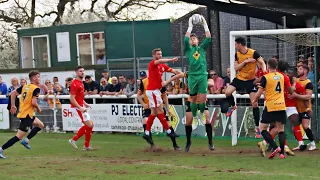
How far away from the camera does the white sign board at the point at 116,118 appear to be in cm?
2081

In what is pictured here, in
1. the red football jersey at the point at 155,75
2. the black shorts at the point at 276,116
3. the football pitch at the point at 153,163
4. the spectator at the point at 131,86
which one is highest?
the red football jersey at the point at 155,75

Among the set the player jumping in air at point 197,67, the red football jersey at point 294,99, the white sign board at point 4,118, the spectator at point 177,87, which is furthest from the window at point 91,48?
the red football jersey at point 294,99

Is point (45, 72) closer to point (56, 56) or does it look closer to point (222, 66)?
point (56, 56)

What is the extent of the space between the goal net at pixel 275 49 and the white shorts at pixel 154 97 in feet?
6.14

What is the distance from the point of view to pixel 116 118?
70.6ft

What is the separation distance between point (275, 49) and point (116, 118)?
18.8 feet

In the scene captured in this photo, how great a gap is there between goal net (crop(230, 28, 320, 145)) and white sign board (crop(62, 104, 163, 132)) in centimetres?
310

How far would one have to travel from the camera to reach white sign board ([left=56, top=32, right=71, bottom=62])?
31.1 metres

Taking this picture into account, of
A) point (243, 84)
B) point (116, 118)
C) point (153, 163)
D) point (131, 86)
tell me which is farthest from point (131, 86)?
point (153, 163)

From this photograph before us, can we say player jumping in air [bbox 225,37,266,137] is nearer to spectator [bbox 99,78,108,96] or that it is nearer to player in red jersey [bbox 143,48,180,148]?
player in red jersey [bbox 143,48,180,148]

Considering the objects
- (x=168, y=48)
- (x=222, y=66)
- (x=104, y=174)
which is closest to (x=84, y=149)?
(x=104, y=174)

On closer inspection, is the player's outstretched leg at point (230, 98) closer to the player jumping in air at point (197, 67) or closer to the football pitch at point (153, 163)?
the player jumping in air at point (197, 67)

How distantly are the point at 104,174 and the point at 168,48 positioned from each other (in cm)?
1736

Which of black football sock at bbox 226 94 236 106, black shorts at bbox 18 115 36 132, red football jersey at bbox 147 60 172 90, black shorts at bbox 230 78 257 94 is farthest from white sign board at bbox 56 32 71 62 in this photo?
black shorts at bbox 230 78 257 94
